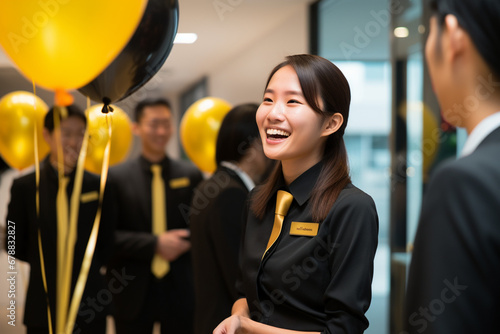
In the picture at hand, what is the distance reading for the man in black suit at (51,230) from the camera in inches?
77.6

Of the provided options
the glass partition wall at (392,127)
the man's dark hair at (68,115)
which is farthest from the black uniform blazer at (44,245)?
the glass partition wall at (392,127)

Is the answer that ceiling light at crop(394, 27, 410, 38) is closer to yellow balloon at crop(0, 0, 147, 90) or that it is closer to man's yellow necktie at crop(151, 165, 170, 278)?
man's yellow necktie at crop(151, 165, 170, 278)

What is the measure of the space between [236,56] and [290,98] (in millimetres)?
5207

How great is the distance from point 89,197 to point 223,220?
0.65 meters

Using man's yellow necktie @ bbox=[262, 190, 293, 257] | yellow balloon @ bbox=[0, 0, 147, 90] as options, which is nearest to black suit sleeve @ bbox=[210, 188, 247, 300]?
man's yellow necktie @ bbox=[262, 190, 293, 257]

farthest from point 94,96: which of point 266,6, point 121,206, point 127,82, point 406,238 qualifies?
point 266,6

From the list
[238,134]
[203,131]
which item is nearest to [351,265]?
[238,134]

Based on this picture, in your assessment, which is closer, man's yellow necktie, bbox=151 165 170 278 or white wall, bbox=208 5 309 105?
man's yellow necktie, bbox=151 165 170 278

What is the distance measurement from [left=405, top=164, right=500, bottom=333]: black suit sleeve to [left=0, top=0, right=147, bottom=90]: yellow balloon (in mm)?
953

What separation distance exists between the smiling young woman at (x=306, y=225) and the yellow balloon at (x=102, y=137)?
4.10 ft

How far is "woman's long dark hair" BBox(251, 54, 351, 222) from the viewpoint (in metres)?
1.19

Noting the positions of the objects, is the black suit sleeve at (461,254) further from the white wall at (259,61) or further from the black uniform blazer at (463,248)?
the white wall at (259,61)

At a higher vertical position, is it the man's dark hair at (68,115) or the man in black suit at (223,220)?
the man's dark hair at (68,115)

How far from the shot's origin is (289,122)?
1.22 meters
